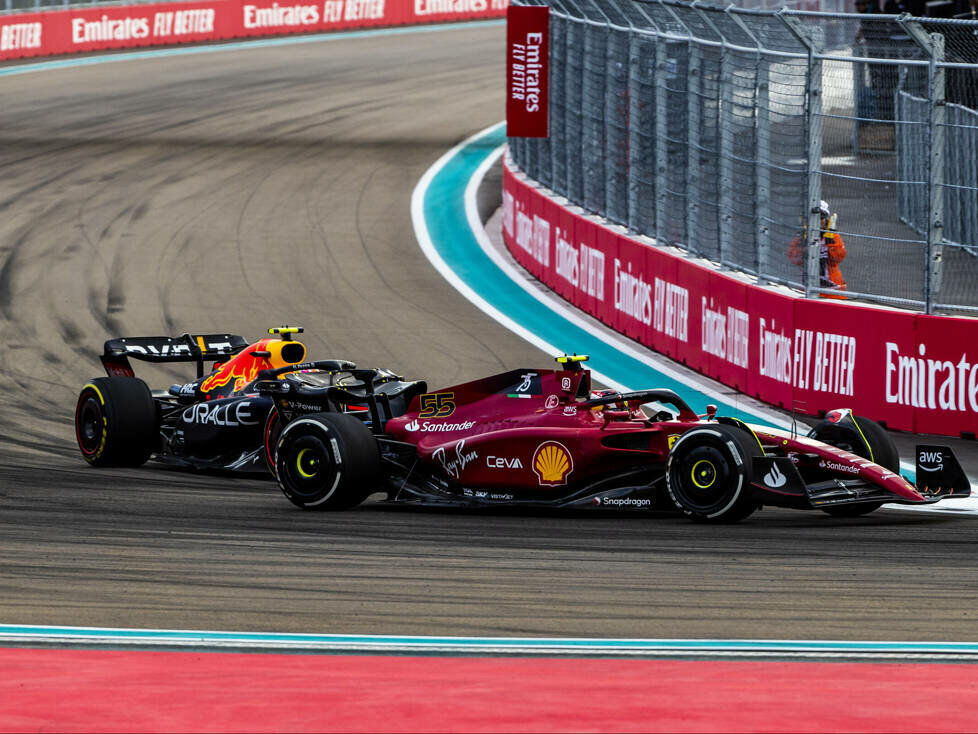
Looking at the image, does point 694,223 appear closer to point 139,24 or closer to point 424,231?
point 424,231

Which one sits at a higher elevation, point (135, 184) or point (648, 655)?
point (135, 184)

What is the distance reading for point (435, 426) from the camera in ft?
34.0

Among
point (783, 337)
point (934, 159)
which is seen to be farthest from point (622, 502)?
point (783, 337)

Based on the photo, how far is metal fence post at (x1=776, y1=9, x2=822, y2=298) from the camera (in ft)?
44.4

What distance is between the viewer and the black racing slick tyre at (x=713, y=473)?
9133mm

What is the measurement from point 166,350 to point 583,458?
4.24 metres

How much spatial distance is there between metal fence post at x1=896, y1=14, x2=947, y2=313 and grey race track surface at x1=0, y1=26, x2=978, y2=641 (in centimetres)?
312

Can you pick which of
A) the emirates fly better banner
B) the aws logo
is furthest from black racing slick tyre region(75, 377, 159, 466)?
the aws logo

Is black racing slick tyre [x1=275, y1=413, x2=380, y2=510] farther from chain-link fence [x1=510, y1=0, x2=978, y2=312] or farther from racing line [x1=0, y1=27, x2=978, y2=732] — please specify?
chain-link fence [x1=510, y1=0, x2=978, y2=312]

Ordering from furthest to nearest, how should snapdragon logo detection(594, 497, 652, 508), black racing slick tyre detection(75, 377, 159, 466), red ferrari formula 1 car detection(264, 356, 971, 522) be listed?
black racing slick tyre detection(75, 377, 159, 466)
snapdragon logo detection(594, 497, 652, 508)
red ferrari formula 1 car detection(264, 356, 971, 522)

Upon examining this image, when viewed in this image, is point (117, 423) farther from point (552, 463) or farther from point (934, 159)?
point (934, 159)

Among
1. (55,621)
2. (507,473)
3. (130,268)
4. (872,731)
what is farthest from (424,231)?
(872,731)

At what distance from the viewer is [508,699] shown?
18.7ft

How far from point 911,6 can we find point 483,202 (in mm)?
6400
